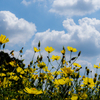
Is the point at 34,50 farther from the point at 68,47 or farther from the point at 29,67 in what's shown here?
the point at 68,47

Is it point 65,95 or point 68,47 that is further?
point 68,47

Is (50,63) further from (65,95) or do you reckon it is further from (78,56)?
(65,95)

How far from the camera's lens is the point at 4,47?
8.87 ft

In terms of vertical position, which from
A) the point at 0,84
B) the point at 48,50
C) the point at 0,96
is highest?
the point at 48,50

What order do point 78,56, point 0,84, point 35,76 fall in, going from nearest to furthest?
1. point 0,84
2. point 78,56
3. point 35,76

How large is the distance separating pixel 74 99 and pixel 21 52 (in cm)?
246

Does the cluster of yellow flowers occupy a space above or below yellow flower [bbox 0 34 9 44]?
below

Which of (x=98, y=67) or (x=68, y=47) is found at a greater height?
(x=68, y=47)

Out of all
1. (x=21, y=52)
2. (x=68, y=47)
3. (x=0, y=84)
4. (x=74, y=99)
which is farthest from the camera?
(x=21, y=52)

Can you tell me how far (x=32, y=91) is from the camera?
68.1 inches

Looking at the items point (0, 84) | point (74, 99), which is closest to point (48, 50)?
point (0, 84)

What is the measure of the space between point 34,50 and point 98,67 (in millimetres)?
1159

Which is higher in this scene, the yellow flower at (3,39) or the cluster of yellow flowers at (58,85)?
the yellow flower at (3,39)

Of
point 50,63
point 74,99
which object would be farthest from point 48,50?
point 74,99
